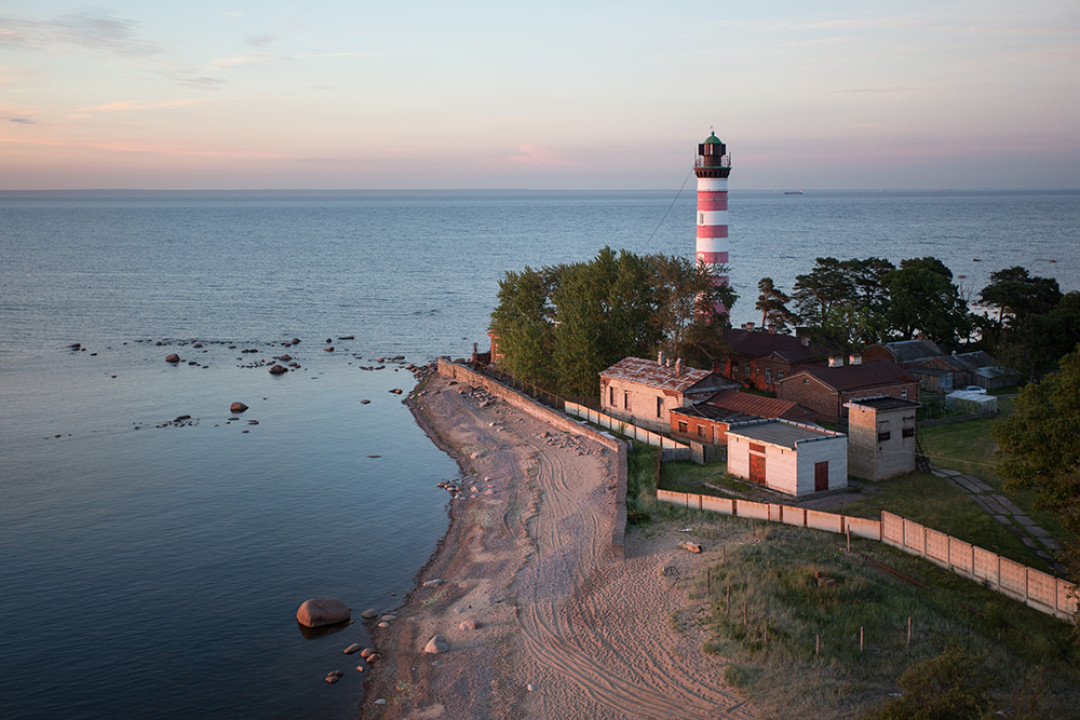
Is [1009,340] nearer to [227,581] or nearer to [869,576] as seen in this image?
[869,576]

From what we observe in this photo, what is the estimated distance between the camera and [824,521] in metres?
30.8

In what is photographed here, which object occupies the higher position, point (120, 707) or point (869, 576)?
point (869, 576)

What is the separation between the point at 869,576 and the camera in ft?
85.5

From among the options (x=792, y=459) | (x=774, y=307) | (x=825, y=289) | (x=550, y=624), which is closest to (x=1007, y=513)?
(x=792, y=459)

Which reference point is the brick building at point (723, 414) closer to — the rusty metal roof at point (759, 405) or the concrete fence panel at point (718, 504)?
the rusty metal roof at point (759, 405)

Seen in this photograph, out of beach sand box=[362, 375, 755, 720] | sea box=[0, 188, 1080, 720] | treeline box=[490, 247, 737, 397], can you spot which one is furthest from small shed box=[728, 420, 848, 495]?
treeline box=[490, 247, 737, 397]

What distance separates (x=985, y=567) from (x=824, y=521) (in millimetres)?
5876

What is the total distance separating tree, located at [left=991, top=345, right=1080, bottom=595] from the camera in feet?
83.8

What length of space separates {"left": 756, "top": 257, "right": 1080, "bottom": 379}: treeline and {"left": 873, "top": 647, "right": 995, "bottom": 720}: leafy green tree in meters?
41.6

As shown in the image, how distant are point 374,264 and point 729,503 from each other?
152582 mm

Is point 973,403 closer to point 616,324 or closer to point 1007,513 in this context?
point 1007,513

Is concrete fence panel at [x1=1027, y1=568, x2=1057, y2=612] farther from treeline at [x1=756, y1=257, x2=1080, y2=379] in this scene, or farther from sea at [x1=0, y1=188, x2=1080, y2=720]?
treeline at [x1=756, y1=257, x2=1080, y2=379]

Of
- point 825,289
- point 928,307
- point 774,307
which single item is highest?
point 825,289

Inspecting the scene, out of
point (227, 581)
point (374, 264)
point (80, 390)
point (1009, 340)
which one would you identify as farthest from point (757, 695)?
point (374, 264)
